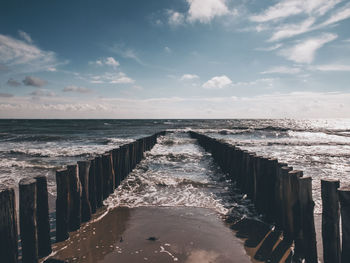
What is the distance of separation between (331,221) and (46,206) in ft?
13.6

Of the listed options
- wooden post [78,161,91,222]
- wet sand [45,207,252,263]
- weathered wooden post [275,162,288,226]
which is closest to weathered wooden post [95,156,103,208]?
wet sand [45,207,252,263]

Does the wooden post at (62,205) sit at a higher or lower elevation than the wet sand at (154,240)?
higher

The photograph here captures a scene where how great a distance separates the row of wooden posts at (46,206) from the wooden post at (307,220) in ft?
12.7

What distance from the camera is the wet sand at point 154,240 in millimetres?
3543

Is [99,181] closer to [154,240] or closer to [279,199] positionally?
[154,240]

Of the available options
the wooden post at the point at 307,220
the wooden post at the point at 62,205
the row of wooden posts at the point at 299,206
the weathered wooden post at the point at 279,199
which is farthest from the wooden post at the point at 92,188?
the wooden post at the point at 307,220

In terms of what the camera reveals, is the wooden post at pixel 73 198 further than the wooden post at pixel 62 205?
Yes

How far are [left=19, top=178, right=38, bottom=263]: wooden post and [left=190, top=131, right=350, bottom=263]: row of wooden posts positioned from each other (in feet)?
12.7

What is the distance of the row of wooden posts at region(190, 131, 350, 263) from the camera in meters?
3.05

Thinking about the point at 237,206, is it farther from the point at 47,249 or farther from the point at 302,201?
the point at 47,249

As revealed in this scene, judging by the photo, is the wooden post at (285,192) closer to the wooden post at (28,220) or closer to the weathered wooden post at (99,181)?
the wooden post at (28,220)

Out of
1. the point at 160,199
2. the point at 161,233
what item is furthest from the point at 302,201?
the point at 160,199

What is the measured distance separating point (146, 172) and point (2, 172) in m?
6.09

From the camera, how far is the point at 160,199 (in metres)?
6.34
